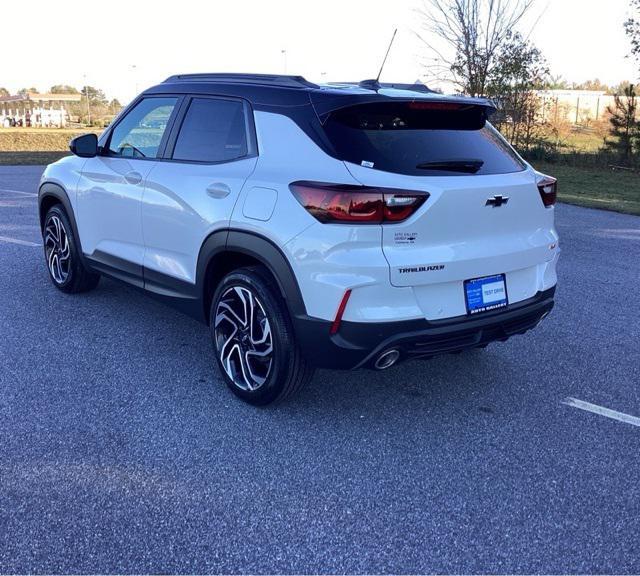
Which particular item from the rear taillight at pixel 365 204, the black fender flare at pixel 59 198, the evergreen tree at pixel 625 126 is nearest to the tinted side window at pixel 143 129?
the black fender flare at pixel 59 198

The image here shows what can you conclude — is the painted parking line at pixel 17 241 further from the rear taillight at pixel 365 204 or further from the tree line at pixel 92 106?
the tree line at pixel 92 106

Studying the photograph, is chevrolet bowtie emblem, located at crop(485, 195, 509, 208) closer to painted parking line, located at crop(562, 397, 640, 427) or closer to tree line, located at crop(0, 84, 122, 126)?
painted parking line, located at crop(562, 397, 640, 427)

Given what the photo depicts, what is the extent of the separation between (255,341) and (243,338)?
0.13m

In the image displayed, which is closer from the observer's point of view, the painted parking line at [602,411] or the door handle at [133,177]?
the painted parking line at [602,411]

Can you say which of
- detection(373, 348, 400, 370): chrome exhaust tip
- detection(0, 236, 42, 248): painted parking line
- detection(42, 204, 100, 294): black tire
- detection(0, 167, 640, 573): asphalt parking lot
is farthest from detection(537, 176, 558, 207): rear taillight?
detection(0, 236, 42, 248): painted parking line

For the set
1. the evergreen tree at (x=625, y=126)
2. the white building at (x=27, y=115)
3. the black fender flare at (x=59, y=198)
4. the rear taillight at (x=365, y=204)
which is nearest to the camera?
the rear taillight at (x=365, y=204)

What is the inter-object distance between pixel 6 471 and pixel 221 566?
49.2 inches

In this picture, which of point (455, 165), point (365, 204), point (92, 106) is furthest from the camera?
point (92, 106)

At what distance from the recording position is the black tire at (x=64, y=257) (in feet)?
18.1

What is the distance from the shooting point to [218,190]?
148 inches

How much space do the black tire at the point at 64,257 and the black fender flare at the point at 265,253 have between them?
2092 mm

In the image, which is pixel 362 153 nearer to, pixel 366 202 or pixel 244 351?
pixel 366 202

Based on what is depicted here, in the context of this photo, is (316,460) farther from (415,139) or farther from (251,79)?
(251,79)

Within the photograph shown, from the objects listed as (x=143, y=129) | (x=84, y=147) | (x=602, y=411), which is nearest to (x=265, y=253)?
(x=143, y=129)
